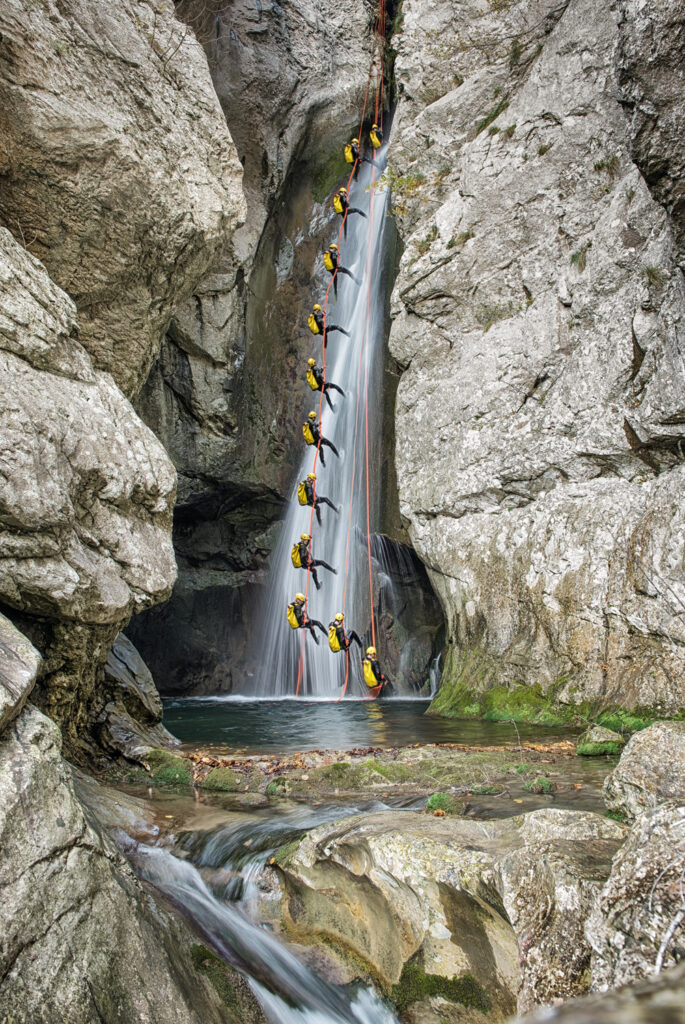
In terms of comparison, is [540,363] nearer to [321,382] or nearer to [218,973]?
[321,382]

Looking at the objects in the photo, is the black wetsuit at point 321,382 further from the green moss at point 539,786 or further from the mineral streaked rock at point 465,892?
the mineral streaked rock at point 465,892

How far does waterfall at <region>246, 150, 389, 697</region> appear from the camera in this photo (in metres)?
19.2

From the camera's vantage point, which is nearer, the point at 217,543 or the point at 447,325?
the point at 447,325

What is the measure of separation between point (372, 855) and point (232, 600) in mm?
16851

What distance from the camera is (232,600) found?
21625mm

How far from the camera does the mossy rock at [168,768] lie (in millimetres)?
8430

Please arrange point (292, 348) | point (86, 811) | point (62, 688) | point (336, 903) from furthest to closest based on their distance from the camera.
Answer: point (292, 348) → point (62, 688) → point (336, 903) → point (86, 811)

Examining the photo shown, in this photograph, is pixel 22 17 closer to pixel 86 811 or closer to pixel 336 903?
pixel 86 811

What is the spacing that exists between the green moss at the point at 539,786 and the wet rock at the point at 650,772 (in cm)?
181

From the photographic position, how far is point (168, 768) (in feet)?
28.2

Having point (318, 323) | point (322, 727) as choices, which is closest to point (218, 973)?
point (322, 727)

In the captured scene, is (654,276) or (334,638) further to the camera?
(334,638)

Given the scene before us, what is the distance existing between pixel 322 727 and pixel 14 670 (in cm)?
955

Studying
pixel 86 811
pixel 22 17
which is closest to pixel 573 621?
pixel 86 811
